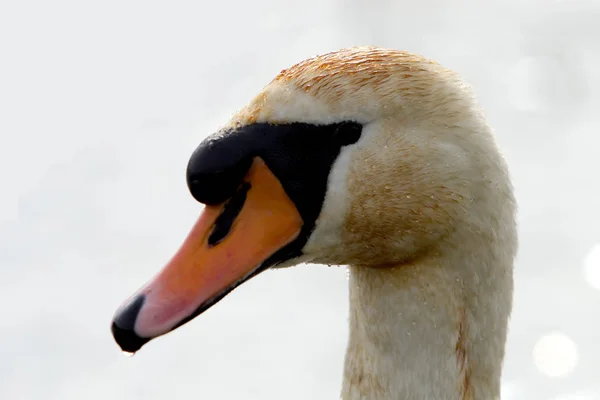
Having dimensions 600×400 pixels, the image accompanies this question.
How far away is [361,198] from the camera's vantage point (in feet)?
8.41

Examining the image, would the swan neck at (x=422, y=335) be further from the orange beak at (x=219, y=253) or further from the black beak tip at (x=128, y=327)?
the black beak tip at (x=128, y=327)

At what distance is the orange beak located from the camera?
2400mm

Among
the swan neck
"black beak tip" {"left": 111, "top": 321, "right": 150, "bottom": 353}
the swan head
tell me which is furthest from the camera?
the swan neck

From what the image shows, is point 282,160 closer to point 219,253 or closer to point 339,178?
point 339,178

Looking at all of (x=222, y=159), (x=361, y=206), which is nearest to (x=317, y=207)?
(x=361, y=206)

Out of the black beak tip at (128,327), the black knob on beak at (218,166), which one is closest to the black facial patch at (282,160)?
the black knob on beak at (218,166)

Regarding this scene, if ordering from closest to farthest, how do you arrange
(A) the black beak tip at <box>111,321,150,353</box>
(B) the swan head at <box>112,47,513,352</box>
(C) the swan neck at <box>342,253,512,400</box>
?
(A) the black beak tip at <box>111,321,150,353</box>, (B) the swan head at <box>112,47,513,352</box>, (C) the swan neck at <box>342,253,512,400</box>

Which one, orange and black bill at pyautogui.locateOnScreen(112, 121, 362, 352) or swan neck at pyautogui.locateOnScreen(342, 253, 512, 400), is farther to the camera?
swan neck at pyautogui.locateOnScreen(342, 253, 512, 400)

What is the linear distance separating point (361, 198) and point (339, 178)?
2.9 inches

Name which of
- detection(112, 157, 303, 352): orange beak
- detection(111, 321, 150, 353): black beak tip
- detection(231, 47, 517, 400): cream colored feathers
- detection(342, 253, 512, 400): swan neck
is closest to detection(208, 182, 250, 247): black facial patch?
detection(112, 157, 303, 352): orange beak

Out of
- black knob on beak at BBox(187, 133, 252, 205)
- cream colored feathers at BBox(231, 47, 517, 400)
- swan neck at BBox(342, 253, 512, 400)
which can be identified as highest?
black knob on beak at BBox(187, 133, 252, 205)

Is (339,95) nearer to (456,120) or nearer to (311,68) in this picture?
(311,68)

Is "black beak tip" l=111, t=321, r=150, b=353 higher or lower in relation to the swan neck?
higher

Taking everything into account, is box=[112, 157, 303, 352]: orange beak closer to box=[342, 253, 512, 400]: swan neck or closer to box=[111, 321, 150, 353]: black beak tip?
box=[111, 321, 150, 353]: black beak tip
